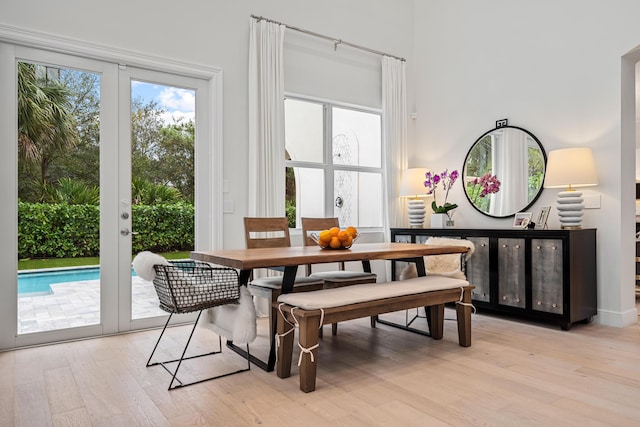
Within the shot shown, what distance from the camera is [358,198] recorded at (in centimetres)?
519

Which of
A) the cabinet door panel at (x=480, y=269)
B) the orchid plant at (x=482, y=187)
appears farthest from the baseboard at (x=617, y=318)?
the orchid plant at (x=482, y=187)

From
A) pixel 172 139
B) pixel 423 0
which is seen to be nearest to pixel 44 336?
pixel 172 139

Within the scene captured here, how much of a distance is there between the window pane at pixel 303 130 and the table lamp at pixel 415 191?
3.27 ft

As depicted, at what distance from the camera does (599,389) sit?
7.70 ft

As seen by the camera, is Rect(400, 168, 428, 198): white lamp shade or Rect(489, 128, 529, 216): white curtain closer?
Rect(489, 128, 529, 216): white curtain

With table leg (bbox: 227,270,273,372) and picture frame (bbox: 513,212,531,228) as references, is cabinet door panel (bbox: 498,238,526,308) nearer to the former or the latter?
picture frame (bbox: 513,212,531,228)

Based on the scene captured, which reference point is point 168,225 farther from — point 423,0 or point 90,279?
point 423,0

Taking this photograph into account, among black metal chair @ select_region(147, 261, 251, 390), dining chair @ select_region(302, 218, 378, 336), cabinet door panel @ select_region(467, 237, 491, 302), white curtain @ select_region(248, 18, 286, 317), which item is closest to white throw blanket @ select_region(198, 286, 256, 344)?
black metal chair @ select_region(147, 261, 251, 390)

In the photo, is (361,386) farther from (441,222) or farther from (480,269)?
(441,222)

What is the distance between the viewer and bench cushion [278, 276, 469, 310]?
7.95 feet

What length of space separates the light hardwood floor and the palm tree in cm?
137

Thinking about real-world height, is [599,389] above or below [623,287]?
below

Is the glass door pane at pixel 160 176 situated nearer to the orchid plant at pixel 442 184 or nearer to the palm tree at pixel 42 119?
the palm tree at pixel 42 119

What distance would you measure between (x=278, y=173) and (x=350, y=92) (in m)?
1.42
